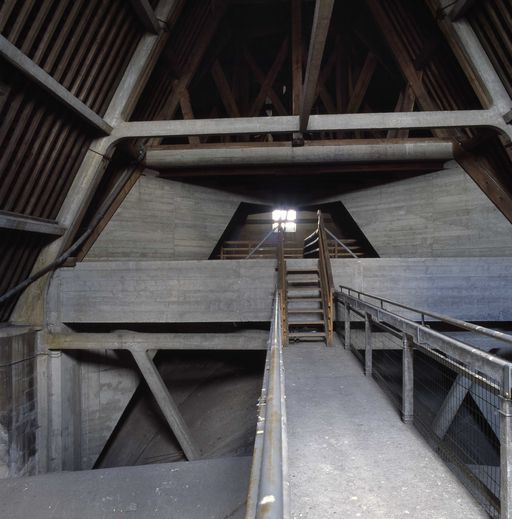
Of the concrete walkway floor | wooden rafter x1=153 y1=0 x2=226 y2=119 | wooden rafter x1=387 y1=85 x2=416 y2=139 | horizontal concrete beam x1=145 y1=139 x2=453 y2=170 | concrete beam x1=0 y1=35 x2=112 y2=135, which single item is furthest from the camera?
horizontal concrete beam x1=145 y1=139 x2=453 y2=170

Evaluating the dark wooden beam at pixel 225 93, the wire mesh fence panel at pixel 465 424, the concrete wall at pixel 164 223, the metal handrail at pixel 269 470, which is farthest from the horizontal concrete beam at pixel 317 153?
the metal handrail at pixel 269 470

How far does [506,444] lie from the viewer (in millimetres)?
2076

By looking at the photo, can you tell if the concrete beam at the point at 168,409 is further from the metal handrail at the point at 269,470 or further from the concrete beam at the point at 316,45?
the metal handrail at the point at 269,470

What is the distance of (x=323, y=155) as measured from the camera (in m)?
9.52

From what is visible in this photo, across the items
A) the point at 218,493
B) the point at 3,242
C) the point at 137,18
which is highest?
the point at 137,18

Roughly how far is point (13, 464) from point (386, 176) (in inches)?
461

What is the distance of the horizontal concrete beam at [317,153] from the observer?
31.0 feet

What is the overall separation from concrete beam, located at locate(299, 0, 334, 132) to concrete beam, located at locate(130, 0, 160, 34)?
10.2 ft

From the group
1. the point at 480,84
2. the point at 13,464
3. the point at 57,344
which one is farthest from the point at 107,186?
the point at 480,84

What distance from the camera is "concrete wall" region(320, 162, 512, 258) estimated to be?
9.47 metres

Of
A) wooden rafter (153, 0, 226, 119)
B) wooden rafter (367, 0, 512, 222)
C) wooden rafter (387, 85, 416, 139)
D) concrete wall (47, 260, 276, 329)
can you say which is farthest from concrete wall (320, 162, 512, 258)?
wooden rafter (153, 0, 226, 119)

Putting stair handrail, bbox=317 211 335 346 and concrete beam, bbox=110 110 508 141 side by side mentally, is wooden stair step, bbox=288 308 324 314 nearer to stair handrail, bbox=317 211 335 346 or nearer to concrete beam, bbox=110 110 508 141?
stair handrail, bbox=317 211 335 346

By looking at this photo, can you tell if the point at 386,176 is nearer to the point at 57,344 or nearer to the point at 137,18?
the point at 137,18

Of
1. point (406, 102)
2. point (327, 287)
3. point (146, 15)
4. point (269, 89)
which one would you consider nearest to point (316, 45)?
point (146, 15)
